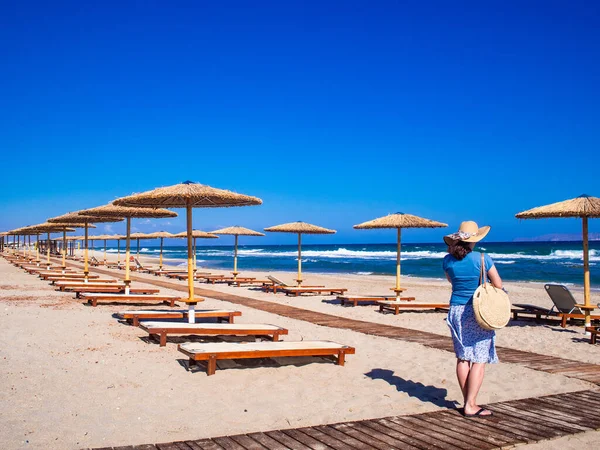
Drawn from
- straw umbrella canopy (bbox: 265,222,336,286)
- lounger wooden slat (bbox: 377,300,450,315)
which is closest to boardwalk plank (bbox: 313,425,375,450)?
lounger wooden slat (bbox: 377,300,450,315)

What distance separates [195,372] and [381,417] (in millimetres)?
2056

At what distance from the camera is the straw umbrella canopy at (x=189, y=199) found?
720 cm

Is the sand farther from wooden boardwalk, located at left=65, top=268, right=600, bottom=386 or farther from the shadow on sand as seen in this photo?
wooden boardwalk, located at left=65, top=268, right=600, bottom=386

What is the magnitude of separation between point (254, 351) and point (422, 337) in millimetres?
3377

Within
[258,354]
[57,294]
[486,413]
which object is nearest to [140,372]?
[258,354]

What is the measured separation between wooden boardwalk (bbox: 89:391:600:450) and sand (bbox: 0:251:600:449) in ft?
0.62

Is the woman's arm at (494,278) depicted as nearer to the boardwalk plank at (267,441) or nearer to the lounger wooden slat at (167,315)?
the boardwalk plank at (267,441)

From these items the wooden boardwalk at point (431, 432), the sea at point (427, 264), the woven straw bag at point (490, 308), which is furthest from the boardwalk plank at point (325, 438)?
the sea at point (427, 264)

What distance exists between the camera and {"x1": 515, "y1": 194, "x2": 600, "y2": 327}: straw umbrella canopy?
8367 mm

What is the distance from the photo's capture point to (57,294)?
1244cm

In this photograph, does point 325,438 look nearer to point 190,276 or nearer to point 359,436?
point 359,436

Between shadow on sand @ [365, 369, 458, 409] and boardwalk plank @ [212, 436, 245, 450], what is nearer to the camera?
boardwalk plank @ [212, 436, 245, 450]

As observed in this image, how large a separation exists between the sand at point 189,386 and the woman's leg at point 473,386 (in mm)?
400

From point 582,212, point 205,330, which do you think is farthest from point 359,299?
point 205,330
